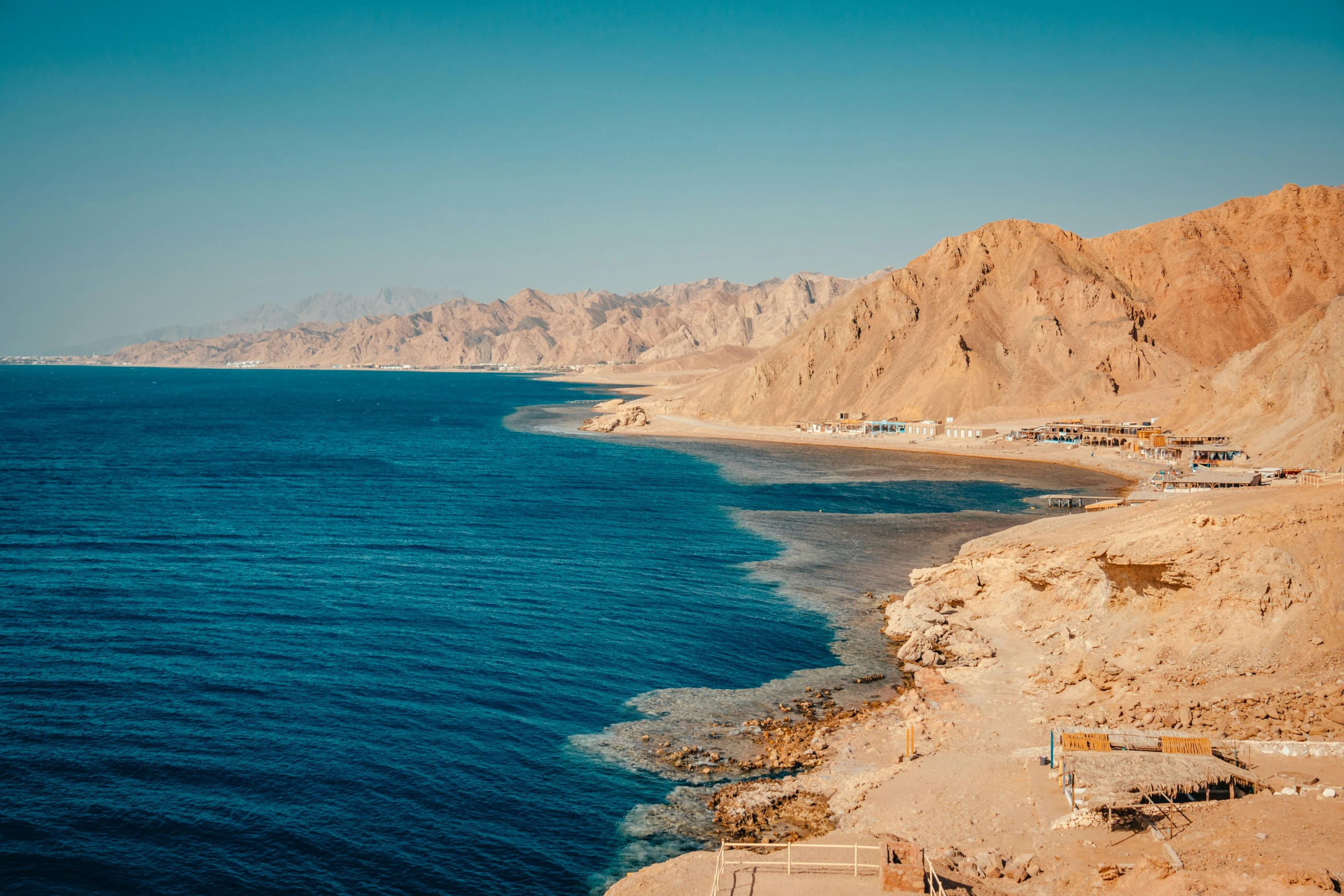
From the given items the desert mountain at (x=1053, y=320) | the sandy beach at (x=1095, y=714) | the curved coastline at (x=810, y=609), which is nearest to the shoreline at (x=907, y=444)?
the curved coastline at (x=810, y=609)

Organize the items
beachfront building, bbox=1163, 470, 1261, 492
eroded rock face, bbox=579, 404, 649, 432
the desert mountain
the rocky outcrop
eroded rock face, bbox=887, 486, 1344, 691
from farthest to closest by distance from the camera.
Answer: eroded rock face, bbox=579, 404, 649, 432
the desert mountain
beachfront building, bbox=1163, 470, 1261, 492
the rocky outcrop
eroded rock face, bbox=887, 486, 1344, 691

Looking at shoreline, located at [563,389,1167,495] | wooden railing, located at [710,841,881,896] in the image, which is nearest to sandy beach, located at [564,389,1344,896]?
wooden railing, located at [710,841,881,896]

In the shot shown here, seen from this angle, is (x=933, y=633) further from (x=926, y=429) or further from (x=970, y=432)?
(x=926, y=429)

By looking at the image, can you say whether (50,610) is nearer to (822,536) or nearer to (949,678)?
(949,678)

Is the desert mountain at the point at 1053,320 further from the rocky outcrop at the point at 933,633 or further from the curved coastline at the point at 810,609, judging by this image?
the rocky outcrop at the point at 933,633

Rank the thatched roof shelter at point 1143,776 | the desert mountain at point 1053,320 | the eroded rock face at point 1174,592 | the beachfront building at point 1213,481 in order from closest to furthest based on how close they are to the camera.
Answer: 1. the thatched roof shelter at point 1143,776
2. the eroded rock face at point 1174,592
3. the beachfront building at point 1213,481
4. the desert mountain at point 1053,320

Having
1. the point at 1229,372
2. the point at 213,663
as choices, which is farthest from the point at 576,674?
the point at 1229,372

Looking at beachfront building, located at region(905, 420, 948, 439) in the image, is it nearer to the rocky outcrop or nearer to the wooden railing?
the rocky outcrop

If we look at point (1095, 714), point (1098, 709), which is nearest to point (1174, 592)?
point (1098, 709)
